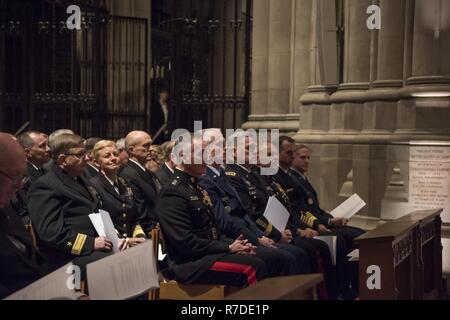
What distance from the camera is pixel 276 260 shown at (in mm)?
7309

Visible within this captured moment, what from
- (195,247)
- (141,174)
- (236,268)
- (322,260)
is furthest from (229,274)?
(141,174)

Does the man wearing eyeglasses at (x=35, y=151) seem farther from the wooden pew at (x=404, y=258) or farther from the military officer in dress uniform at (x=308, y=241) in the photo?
the wooden pew at (x=404, y=258)

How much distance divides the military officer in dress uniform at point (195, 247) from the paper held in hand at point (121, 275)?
130cm

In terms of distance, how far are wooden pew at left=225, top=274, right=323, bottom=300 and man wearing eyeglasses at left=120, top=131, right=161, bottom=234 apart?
389 cm

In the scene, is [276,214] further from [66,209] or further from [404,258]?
[66,209]

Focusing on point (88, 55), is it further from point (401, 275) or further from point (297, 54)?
point (401, 275)

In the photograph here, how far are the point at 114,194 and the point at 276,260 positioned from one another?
1.36m

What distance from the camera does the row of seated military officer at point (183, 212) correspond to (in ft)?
21.6

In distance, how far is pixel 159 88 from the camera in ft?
63.0

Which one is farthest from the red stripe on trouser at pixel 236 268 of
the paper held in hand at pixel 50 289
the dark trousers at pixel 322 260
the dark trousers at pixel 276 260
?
the paper held in hand at pixel 50 289

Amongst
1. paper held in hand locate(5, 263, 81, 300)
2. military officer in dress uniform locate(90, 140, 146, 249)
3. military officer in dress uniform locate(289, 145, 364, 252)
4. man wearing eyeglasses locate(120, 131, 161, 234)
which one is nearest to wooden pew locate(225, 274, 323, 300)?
paper held in hand locate(5, 263, 81, 300)

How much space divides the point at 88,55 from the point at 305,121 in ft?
19.9

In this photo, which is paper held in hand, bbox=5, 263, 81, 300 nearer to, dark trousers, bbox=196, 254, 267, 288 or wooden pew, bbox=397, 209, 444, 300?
dark trousers, bbox=196, 254, 267, 288

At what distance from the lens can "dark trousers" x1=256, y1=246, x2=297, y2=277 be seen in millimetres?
7219
